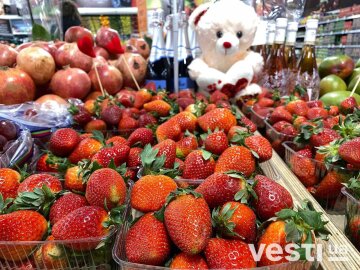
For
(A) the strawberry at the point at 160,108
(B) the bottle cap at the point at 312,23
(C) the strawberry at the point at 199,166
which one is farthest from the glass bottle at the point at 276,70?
(C) the strawberry at the point at 199,166

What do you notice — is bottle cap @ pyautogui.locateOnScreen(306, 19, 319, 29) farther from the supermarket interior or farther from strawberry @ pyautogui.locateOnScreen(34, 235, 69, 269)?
strawberry @ pyautogui.locateOnScreen(34, 235, 69, 269)

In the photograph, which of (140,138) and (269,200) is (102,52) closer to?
(140,138)

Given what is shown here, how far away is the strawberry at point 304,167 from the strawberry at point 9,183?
0.82 metres

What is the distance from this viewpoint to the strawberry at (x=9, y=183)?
2.42ft

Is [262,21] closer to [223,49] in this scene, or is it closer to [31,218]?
[223,49]

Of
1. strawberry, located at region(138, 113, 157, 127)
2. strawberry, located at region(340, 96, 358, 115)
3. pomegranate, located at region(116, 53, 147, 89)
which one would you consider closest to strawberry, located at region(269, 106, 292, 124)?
strawberry, located at region(340, 96, 358, 115)

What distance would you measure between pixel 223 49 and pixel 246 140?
107cm

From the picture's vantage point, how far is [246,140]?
2.75 ft

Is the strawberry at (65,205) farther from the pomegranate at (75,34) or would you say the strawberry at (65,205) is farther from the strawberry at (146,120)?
the pomegranate at (75,34)

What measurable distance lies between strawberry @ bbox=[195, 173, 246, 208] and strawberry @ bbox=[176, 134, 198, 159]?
29cm

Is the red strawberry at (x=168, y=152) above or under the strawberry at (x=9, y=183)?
above

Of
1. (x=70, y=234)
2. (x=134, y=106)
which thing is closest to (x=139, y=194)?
(x=70, y=234)

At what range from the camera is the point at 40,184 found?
711 mm

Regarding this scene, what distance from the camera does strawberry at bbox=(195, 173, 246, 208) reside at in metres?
0.59
